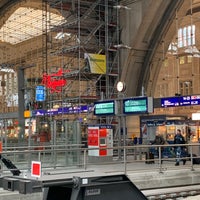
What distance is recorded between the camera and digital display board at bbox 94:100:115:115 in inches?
878

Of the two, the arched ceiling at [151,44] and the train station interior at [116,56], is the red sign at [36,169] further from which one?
the arched ceiling at [151,44]

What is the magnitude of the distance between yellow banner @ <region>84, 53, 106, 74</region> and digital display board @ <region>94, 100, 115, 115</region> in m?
6.62

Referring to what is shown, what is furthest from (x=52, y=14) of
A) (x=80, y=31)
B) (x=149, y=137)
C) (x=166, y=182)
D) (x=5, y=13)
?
(x=166, y=182)

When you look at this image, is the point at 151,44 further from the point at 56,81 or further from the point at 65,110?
the point at 65,110

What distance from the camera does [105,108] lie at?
74.7 feet

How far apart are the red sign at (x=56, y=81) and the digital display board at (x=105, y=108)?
8738mm

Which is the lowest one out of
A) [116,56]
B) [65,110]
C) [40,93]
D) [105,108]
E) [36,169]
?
[36,169]

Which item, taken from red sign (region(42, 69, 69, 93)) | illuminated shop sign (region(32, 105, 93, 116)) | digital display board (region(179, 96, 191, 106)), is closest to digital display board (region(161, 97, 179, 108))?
digital display board (region(179, 96, 191, 106))

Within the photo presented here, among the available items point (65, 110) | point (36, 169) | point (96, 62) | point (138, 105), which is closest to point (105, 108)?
point (138, 105)

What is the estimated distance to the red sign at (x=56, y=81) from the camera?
104 ft

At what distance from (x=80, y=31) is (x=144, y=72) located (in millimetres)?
5558

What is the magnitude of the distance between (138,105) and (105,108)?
234cm

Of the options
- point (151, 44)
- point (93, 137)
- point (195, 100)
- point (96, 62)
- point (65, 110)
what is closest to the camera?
point (93, 137)

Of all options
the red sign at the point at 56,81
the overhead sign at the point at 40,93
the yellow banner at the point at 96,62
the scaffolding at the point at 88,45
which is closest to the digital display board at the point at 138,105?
the yellow banner at the point at 96,62
